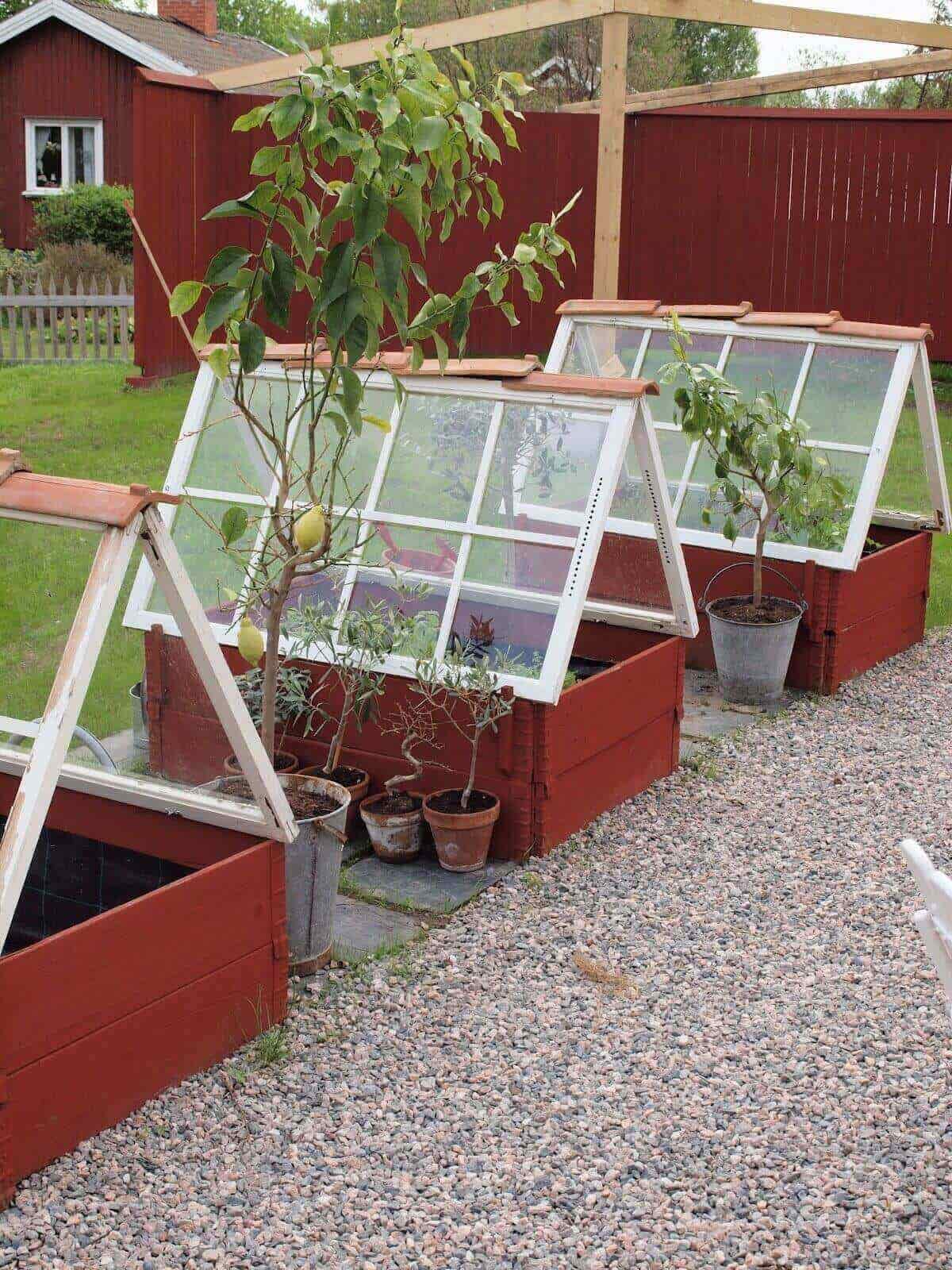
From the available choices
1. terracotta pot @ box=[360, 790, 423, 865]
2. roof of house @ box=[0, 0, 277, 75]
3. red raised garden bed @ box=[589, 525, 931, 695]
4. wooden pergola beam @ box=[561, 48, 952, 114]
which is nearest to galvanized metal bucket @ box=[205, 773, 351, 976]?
terracotta pot @ box=[360, 790, 423, 865]

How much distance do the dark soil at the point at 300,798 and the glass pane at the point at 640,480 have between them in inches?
72.5

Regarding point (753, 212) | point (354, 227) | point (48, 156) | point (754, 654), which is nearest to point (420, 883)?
point (354, 227)

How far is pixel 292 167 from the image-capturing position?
321 centimetres

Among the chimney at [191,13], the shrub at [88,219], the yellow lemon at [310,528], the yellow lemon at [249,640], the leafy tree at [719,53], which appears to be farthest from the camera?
the leafy tree at [719,53]

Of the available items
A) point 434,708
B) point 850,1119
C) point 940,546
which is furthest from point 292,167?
point 940,546

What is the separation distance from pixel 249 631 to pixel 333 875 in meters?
0.82

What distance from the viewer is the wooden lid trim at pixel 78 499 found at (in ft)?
9.68

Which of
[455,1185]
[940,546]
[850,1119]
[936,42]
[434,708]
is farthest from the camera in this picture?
[936,42]

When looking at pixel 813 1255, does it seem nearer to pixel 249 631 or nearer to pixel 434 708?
pixel 249 631

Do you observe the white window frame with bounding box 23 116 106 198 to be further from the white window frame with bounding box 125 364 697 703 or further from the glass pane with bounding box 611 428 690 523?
the white window frame with bounding box 125 364 697 703

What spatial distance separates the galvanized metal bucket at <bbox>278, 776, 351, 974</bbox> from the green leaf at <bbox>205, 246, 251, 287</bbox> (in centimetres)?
142

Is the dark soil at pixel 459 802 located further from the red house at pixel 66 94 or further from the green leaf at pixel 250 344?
the red house at pixel 66 94

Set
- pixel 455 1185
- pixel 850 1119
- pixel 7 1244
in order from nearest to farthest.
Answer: pixel 7 1244 → pixel 455 1185 → pixel 850 1119

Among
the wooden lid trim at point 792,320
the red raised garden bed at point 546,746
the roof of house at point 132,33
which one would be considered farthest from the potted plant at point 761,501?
the roof of house at point 132,33
